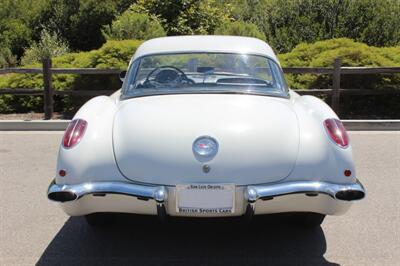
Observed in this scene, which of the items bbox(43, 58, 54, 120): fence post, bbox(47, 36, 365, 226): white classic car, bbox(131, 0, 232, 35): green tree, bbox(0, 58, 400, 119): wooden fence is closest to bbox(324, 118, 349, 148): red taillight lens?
bbox(47, 36, 365, 226): white classic car

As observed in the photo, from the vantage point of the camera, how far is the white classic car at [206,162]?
11.9 ft

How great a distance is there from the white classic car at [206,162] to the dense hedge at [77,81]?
22.4ft

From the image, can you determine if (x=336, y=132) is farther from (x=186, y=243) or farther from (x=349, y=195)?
(x=186, y=243)

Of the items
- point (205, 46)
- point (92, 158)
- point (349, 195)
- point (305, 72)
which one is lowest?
point (305, 72)

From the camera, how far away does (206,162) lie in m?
3.63

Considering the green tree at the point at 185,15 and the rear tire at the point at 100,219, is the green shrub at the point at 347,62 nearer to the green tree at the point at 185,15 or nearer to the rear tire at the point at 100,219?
the green tree at the point at 185,15

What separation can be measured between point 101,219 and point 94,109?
0.94 metres

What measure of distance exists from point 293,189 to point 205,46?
1.99m

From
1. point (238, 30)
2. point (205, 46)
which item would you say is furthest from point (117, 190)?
point (238, 30)

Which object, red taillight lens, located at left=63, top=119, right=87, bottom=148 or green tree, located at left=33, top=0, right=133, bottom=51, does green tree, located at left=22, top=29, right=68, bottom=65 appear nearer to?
green tree, located at left=33, top=0, right=133, bottom=51

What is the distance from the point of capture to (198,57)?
198 inches

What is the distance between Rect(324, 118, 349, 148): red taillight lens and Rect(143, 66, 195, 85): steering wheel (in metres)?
1.24

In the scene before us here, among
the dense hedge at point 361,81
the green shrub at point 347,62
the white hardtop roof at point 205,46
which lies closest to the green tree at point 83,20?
the green shrub at point 347,62

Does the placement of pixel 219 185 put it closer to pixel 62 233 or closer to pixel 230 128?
pixel 230 128
